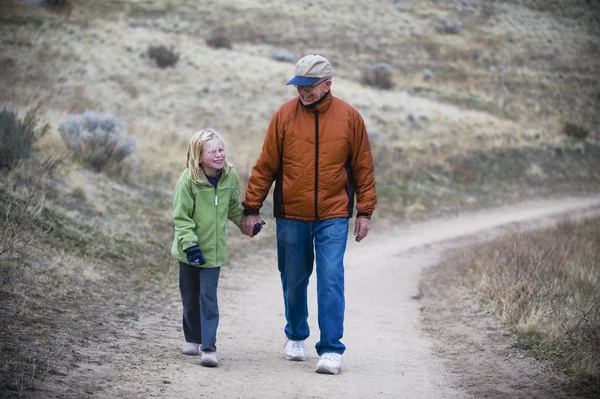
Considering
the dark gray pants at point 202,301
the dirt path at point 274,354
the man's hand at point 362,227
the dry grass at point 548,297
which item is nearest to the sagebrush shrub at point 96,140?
the dirt path at point 274,354

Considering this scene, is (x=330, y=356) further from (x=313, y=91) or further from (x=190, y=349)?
(x=313, y=91)

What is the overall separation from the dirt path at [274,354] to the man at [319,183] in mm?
434

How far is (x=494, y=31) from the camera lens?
177ft

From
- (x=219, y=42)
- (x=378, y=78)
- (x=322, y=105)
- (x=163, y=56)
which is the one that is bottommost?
(x=378, y=78)

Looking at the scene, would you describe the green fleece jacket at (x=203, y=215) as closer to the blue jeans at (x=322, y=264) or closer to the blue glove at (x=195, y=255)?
the blue glove at (x=195, y=255)

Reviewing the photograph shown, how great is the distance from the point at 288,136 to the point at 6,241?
10.5 ft

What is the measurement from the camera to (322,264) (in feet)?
18.1

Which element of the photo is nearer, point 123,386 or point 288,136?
point 123,386

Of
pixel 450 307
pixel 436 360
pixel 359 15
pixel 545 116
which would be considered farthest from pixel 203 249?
pixel 359 15

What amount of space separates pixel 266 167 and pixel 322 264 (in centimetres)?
82

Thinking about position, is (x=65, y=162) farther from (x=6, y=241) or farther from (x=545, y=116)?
(x=545, y=116)

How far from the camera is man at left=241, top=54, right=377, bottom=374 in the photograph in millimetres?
5418

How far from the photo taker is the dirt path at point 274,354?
195 inches

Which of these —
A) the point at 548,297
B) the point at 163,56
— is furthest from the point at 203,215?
the point at 163,56
